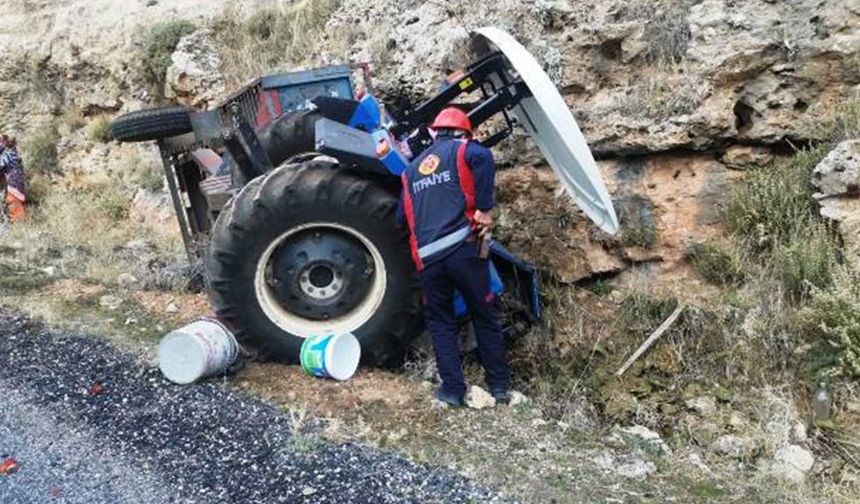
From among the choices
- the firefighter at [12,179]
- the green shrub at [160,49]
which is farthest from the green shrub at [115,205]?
the green shrub at [160,49]

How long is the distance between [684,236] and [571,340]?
1.06 meters

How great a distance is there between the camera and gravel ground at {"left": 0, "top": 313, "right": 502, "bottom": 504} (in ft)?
11.3

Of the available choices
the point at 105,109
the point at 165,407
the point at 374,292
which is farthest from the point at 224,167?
the point at 105,109

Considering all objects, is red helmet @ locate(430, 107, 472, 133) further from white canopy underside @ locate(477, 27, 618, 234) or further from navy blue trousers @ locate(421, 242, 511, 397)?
navy blue trousers @ locate(421, 242, 511, 397)

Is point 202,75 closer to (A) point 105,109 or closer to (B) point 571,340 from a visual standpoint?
(A) point 105,109

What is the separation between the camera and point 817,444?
4082 millimetres

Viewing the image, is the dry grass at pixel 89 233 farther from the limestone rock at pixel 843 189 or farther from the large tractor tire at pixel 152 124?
the limestone rock at pixel 843 189

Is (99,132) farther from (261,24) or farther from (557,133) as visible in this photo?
(557,133)

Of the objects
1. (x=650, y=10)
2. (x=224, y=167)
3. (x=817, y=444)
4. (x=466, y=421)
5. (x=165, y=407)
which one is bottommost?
(x=817, y=444)

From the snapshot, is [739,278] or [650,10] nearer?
[739,278]

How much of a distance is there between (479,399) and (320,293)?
3.87 ft

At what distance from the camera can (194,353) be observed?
4.44 m

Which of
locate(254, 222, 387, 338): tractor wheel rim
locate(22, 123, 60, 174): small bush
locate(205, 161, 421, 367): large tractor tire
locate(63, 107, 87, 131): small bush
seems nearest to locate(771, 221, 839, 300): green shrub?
locate(205, 161, 421, 367): large tractor tire

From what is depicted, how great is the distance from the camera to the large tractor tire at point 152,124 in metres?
5.78
